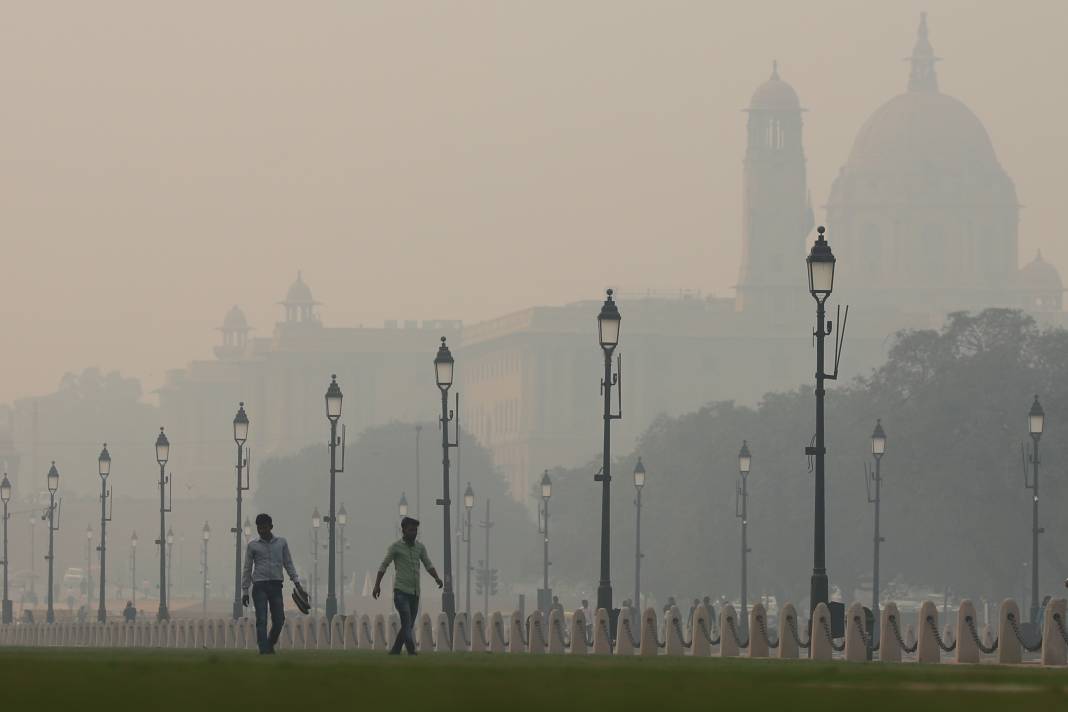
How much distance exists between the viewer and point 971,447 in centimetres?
10106

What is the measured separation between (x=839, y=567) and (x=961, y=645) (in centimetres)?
6972

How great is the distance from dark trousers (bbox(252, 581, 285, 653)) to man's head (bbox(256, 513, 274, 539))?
654mm

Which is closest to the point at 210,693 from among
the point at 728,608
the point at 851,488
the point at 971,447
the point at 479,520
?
the point at 728,608

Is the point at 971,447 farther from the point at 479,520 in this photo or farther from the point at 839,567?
the point at 479,520

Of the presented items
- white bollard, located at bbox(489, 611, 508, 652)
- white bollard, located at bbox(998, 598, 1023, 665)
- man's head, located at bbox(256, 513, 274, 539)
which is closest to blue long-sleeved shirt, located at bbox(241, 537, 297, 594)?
man's head, located at bbox(256, 513, 274, 539)

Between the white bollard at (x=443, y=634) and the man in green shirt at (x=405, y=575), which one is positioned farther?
the white bollard at (x=443, y=634)

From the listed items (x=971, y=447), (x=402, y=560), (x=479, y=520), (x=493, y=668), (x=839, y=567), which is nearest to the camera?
(x=493, y=668)

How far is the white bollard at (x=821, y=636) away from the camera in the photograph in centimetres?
3919

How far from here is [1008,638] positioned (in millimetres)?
37500

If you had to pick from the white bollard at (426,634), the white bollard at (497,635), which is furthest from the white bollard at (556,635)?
the white bollard at (426,634)

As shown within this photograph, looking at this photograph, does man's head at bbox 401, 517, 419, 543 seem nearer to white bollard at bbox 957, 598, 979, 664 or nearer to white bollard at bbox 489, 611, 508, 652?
white bollard at bbox 957, 598, 979, 664

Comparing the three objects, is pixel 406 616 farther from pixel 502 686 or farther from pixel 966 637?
pixel 502 686

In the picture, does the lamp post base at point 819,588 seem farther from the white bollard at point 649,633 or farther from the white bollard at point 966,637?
the white bollard at point 966,637

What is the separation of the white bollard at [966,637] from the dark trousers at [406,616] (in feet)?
20.0
